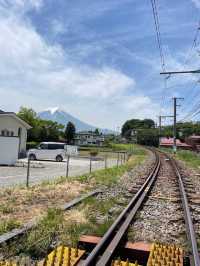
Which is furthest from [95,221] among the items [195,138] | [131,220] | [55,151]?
[195,138]

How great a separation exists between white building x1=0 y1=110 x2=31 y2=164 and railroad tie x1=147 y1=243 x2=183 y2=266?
20.5 m

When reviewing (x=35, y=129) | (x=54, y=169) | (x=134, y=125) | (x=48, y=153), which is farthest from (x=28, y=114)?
(x=134, y=125)

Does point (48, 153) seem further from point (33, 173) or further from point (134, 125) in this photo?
point (134, 125)

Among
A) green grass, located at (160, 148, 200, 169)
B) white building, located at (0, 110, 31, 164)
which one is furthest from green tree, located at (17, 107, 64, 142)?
green grass, located at (160, 148, 200, 169)

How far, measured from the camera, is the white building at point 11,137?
2452cm

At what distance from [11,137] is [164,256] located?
21.2 m

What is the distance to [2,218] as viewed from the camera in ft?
23.5

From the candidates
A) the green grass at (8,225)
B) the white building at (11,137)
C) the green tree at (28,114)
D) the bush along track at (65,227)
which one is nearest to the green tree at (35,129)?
the green tree at (28,114)

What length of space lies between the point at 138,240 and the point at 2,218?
2.85 m

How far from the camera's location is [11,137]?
24.8 metres

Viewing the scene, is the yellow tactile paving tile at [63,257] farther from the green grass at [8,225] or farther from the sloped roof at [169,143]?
the sloped roof at [169,143]

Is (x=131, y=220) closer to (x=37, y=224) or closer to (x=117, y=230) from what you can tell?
(x=117, y=230)

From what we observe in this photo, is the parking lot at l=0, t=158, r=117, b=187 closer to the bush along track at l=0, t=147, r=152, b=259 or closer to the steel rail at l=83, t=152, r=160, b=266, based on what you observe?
the bush along track at l=0, t=147, r=152, b=259

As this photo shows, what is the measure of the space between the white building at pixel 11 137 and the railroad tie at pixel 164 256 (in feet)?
67.3
